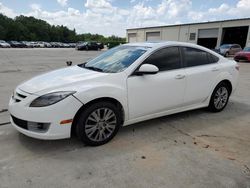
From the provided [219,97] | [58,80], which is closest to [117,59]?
[58,80]

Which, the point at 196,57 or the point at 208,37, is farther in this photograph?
the point at 208,37

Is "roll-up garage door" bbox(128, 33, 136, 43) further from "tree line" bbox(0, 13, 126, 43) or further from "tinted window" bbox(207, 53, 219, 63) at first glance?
"tinted window" bbox(207, 53, 219, 63)

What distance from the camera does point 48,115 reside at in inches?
111

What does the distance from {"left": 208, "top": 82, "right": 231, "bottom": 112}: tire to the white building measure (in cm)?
2845

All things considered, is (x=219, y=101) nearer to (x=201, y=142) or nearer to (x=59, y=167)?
(x=201, y=142)

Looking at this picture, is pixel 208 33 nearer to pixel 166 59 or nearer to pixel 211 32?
pixel 211 32

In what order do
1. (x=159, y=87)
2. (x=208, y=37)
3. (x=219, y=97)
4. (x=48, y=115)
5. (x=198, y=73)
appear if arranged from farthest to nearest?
(x=208, y=37)
(x=219, y=97)
(x=198, y=73)
(x=159, y=87)
(x=48, y=115)

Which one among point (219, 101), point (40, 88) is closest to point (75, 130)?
point (40, 88)

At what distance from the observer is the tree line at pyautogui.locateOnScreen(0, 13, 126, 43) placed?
6888cm

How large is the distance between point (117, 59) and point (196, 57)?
1558 mm

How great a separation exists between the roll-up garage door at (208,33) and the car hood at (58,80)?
33940mm

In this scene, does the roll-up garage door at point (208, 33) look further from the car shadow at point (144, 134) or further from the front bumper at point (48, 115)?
the front bumper at point (48, 115)

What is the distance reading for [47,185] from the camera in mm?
2383

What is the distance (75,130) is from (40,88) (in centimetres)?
74
